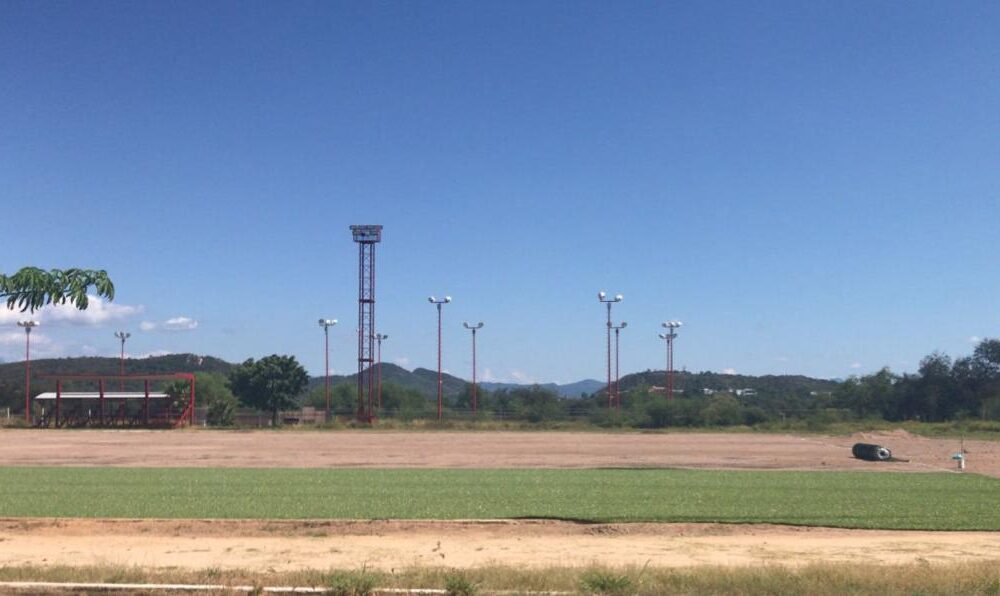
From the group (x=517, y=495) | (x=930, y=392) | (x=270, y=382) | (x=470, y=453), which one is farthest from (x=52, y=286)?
(x=930, y=392)

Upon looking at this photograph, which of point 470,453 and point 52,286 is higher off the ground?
point 52,286

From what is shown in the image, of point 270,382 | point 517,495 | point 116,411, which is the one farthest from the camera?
point 270,382

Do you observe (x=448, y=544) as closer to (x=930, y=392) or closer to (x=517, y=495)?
(x=517, y=495)

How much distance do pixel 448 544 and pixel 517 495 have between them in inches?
274

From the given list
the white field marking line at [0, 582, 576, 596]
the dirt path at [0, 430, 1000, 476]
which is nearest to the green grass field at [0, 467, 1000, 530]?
the dirt path at [0, 430, 1000, 476]

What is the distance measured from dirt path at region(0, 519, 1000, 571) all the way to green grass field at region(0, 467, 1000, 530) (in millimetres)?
1008

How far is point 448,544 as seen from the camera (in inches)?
597

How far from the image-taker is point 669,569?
12.1 metres

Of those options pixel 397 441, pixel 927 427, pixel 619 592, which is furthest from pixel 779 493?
pixel 927 427

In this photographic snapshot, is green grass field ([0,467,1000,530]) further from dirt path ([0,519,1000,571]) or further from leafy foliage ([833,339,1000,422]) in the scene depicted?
leafy foliage ([833,339,1000,422])

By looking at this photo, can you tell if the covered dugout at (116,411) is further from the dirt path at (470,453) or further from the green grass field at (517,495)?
the green grass field at (517,495)

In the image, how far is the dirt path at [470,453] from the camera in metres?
34.3

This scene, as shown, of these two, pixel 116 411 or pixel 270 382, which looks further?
pixel 270 382

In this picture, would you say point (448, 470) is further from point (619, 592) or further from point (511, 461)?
point (619, 592)
